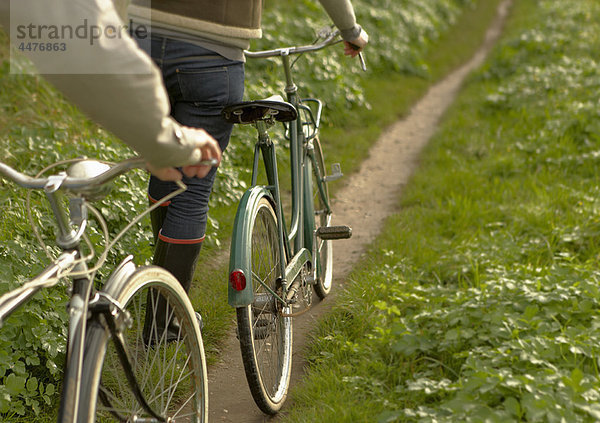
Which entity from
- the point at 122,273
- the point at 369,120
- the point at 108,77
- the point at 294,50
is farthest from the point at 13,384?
the point at 369,120

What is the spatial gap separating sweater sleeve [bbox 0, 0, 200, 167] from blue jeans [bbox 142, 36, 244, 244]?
0.88 meters

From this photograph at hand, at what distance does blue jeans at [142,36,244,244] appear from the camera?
254 centimetres

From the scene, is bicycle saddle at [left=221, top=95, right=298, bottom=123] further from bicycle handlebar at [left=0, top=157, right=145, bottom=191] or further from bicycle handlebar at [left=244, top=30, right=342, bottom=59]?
bicycle handlebar at [left=0, top=157, right=145, bottom=191]

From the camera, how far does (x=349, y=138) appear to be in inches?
299

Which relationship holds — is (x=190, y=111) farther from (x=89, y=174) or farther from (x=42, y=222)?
(x=42, y=222)

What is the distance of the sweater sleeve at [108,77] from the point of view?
1562 mm

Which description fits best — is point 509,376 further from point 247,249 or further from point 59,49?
point 59,49

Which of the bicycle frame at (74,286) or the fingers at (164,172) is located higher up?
the fingers at (164,172)

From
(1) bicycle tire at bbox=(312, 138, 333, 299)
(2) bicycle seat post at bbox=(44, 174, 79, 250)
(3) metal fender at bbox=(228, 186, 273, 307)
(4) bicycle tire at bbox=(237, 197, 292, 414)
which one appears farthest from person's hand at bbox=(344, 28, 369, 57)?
(2) bicycle seat post at bbox=(44, 174, 79, 250)

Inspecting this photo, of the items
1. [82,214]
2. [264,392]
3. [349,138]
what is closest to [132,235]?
[264,392]

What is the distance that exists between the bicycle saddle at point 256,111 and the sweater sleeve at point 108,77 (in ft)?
3.03

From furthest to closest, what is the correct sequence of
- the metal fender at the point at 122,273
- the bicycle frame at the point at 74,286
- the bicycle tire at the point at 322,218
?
the bicycle tire at the point at 322,218 < the metal fender at the point at 122,273 < the bicycle frame at the point at 74,286

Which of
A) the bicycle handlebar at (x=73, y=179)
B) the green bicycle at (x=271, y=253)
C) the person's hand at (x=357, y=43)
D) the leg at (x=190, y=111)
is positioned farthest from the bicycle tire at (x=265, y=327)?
the person's hand at (x=357, y=43)

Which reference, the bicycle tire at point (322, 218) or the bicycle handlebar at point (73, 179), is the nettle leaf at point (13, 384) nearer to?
the bicycle handlebar at point (73, 179)
